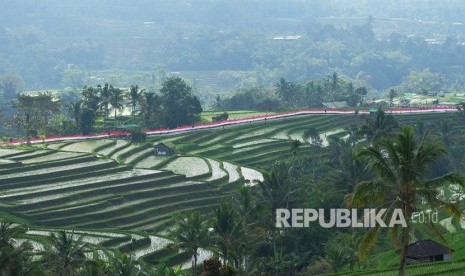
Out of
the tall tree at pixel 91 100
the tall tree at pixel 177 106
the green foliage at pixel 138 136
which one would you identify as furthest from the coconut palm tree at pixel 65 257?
the tall tree at pixel 177 106

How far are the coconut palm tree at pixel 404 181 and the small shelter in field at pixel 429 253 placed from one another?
513 inches

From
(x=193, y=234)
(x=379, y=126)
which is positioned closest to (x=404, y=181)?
(x=193, y=234)

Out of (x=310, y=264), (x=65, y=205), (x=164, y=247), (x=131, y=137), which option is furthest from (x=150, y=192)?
(x=131, y=137)

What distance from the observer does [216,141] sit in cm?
9400

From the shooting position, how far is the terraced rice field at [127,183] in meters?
60.4

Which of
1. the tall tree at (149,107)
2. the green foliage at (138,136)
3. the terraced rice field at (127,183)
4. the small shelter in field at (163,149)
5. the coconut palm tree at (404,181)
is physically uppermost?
the coconut palm tree at (404,181)

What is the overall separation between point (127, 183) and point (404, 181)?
138 ft

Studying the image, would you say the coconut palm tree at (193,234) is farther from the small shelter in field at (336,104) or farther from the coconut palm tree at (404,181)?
the small shelter in field at (336,104)

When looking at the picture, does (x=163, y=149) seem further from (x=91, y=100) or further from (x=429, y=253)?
(x=429, y=253)

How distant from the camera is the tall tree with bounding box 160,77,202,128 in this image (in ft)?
349

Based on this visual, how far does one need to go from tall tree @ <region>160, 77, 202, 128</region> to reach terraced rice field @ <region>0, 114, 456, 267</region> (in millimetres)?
11183

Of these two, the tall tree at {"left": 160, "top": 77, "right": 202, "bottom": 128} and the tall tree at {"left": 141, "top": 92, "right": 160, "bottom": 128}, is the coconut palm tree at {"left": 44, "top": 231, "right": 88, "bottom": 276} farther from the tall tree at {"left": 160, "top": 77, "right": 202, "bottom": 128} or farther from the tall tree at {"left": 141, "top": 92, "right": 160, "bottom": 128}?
the tall tree at {"left": 141, "top": 92, "right": 160, "bottom": 128}

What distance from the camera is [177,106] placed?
350 feet

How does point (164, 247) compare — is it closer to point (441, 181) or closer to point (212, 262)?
point (212, 262)
